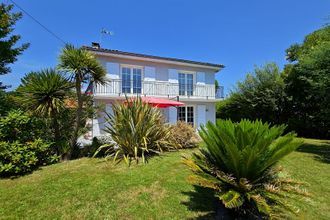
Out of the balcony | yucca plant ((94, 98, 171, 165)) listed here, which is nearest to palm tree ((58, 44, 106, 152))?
yucca plant ((94, 98, 171, 165))

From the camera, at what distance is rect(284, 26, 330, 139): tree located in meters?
10.9

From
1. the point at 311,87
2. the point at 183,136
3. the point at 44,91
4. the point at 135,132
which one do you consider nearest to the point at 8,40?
the point at 44,91

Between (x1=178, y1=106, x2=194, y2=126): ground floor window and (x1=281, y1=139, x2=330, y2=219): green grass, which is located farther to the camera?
(x1=178, y1=106, x2=194, y2=126): ground floor window

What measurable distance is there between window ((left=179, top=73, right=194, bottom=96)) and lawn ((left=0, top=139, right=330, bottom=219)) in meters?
13.3

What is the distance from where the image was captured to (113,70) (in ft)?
54.1

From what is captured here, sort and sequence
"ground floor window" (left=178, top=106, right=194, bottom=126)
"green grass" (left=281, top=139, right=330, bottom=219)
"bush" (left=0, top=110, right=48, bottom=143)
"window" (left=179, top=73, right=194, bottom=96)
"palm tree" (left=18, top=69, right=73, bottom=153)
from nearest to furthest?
"green grass" (left=281, top=139, right=330, bottom=219), "bush" (left=0, top=110, right=48, bottom=143), "palm tree" (left=18, top=69, right=73, bottom=153), "ground floor window" (left=178, top=106, right=194, bottom=126), "window" (left=179, top=73, right=194, bottom=96)

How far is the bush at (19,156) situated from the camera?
6035 millimetres

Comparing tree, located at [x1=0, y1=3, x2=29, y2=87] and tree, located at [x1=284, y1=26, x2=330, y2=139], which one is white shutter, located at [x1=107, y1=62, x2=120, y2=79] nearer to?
tree, located at [x1=0, y1=3, x2=29, y2=87]

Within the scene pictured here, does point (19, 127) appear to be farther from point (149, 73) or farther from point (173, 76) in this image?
point (173, 76)

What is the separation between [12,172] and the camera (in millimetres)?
6113

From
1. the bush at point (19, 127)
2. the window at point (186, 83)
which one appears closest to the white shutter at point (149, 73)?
the window at point (186, 83)

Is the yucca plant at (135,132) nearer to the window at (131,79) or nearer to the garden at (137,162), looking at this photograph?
the garden at (137,162)

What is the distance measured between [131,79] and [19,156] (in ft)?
39.7

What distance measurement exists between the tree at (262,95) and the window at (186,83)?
4.58m
